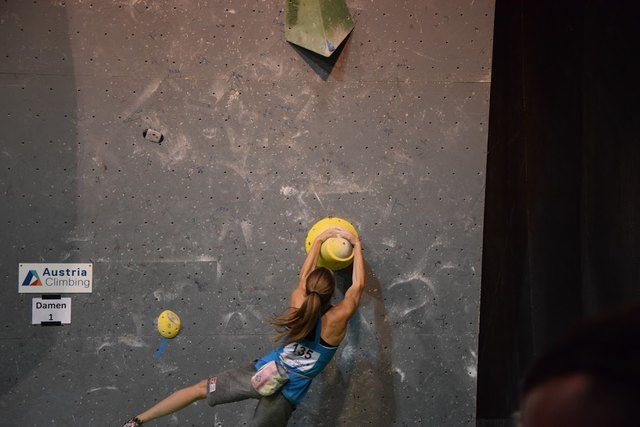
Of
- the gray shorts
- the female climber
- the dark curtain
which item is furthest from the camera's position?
the dark curtain

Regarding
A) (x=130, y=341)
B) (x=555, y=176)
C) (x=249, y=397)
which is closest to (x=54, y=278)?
(x=130, y=341)

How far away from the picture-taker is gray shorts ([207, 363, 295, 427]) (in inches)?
123

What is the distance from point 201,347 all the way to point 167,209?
0.61 metres

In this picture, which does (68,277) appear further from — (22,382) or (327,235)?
(327,235)

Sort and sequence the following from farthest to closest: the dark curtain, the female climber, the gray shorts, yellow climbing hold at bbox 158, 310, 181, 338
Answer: the dark curtain → yellow climbing hold at bbox 158, 310, 181, 338 → the gray shorts → the female climber

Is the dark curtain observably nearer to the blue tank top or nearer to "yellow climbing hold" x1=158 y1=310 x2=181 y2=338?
the blue tank top

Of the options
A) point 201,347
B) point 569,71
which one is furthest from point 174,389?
point 569,71

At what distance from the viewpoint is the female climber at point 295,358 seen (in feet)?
9.83

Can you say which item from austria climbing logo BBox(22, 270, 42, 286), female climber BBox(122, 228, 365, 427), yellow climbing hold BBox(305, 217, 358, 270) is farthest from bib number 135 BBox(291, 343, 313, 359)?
austria climbing logo BBox(22, 270, 42, 286)

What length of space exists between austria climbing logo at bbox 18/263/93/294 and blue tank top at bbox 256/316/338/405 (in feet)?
2.93

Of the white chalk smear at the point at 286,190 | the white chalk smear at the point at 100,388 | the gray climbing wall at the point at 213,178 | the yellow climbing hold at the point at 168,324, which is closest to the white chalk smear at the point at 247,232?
the gray climbing wall at the point at 213,178

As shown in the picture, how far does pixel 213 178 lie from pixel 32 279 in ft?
2.87

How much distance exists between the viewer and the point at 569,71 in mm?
3885

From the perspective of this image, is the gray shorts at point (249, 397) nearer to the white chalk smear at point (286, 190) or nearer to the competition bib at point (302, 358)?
the competition bib at point (302, 358)
